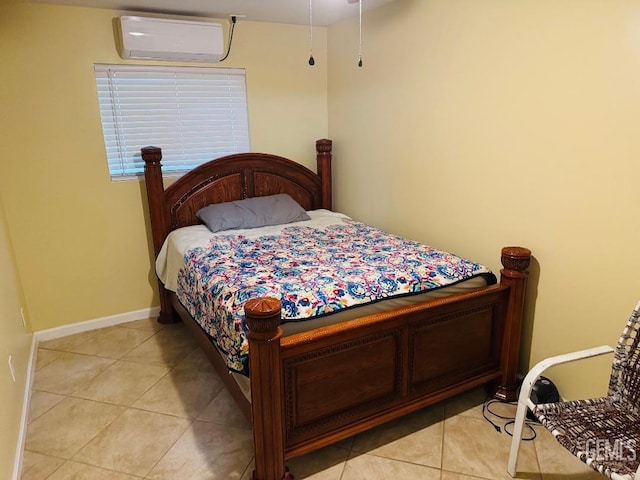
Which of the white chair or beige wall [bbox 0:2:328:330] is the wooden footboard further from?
beige wall [bbox 0:2:328:330]

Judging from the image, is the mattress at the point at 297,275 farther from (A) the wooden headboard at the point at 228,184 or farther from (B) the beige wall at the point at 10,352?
(B) the beige wall at the point at 10,352

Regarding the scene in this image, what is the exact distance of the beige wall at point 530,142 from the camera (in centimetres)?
193

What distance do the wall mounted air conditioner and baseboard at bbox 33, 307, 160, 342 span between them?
1886mm

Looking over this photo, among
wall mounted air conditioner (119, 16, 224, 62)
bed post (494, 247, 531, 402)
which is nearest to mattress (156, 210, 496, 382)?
bed post (494, 247, 531, 402)

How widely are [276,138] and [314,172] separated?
0.44m

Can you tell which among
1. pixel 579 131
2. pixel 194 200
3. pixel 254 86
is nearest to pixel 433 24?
pixel 579 131

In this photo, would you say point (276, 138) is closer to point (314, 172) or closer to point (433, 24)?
point (314, 172)

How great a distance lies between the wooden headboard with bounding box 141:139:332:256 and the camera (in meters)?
3.22

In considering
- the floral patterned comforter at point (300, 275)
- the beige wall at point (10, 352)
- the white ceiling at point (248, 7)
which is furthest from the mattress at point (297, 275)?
the white ceiling at point (248, 7)

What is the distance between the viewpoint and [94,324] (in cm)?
336

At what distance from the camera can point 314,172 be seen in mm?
3920

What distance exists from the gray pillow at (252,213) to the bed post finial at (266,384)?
162 cm

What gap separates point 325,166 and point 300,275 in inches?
70.2

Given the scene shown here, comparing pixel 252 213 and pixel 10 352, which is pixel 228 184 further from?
pixel 10 352
